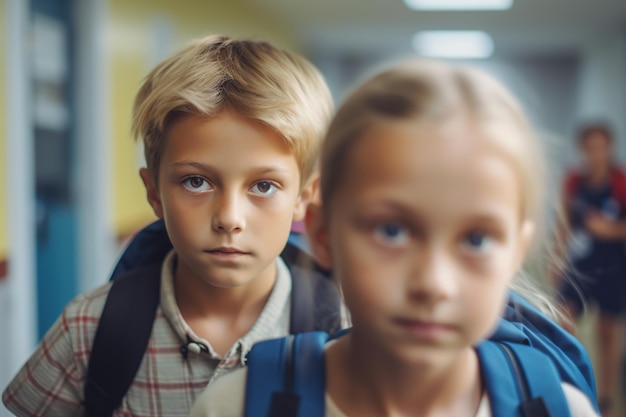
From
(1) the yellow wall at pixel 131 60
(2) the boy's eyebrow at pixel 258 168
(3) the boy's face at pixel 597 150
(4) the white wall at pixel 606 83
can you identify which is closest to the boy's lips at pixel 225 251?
(2) the boy's eyebrow at pixel 258 168

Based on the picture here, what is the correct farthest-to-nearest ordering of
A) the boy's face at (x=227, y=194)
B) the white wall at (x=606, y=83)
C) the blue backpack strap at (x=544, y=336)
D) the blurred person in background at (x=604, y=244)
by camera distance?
the white wall at (x=606, y=83) < the blurred person in background at (x=604, y=244) < the boy's face at (x=227, y=194) < the blue backpack strap at (x=544, y=336)

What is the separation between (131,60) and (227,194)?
13.7ft

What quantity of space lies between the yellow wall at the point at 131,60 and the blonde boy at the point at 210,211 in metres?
3.06

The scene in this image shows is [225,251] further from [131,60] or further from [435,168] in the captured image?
[131,60]

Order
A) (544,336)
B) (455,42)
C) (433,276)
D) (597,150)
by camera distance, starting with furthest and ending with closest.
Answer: (455,42), (597,150), (544,336), (433,276)

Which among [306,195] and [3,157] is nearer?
[306,195]

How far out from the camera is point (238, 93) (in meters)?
0.96

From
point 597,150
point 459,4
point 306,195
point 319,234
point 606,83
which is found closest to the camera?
point 319,234

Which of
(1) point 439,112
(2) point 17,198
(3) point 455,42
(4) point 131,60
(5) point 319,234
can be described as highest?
(3) point 455,42

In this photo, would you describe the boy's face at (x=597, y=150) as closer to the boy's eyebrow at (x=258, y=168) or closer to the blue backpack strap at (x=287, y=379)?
the boy's eyebrow at (x=258, y=168)

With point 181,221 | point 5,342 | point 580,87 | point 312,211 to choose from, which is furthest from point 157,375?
point 580,87

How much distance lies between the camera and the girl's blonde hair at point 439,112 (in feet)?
2.08

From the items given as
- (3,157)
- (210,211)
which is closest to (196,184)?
(210,211)

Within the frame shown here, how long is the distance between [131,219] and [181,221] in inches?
162
